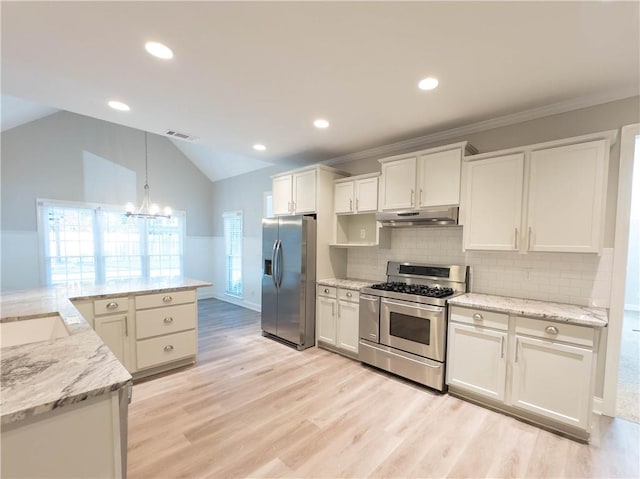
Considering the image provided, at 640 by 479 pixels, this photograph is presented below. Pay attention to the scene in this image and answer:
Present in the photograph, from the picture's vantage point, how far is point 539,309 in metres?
2.30

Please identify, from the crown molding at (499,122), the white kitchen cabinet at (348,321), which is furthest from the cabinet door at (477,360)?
the crown molding at (499,122)

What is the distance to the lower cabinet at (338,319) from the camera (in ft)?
11.5

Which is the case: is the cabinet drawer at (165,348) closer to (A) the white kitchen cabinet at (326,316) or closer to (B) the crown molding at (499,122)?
(A) the white kitchen cabinet at (326,316)

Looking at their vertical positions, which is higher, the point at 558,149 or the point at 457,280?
the point at 558,149

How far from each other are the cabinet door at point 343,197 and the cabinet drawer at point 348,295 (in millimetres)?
1035

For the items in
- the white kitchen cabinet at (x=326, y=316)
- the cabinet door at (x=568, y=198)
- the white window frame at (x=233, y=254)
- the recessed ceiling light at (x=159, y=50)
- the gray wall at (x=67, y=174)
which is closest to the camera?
the recessed ceiling light at (x=159, y=50)

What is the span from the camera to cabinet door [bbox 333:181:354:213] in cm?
382

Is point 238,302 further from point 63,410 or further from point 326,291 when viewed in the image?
point 63,410

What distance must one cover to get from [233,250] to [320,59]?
533 cm

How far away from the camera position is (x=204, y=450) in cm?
199

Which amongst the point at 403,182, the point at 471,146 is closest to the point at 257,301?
the point at 403,182

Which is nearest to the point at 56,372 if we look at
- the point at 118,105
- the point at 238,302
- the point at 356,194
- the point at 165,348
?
the point at 165,348

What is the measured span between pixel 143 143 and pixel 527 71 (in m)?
6.56

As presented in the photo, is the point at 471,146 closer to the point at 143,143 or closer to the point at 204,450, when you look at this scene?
the point at 204,450
